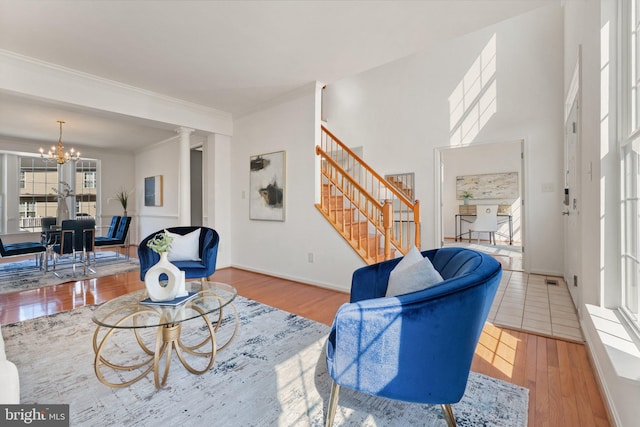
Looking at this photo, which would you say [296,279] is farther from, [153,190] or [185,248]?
[153,190]

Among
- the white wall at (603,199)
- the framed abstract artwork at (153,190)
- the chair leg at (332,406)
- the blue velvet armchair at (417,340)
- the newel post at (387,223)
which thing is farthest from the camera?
the framed abstract artwork at (153,190)

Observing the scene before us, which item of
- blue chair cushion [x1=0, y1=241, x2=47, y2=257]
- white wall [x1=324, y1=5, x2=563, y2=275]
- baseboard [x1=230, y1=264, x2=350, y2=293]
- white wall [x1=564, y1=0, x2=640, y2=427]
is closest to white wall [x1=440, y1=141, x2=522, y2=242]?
white wall [x1=324, y1=5, x2=563, y2=275]

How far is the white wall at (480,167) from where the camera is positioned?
6942 mm

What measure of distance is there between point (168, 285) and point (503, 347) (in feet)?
7.94

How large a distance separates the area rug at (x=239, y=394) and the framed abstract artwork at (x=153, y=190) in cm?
481

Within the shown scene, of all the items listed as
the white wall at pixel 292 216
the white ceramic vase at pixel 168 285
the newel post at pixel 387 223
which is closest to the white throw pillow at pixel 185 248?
the white wall at pixel 292 216

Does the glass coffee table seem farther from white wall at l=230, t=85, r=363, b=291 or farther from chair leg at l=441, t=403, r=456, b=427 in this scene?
white wall at l=230, t=85, r=363, b=291

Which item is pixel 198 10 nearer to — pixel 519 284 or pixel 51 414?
pixel 51 414

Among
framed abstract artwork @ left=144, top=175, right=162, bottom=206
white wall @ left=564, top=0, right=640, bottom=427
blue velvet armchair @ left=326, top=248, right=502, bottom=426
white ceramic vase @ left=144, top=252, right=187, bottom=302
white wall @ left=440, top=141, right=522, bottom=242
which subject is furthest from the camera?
white wall @ left=440, top=141, right=522, bottom=242

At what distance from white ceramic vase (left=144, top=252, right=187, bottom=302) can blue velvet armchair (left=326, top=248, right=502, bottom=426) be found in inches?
45.7

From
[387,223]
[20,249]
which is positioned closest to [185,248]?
[387,223]

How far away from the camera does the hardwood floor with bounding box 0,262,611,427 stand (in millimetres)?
1461

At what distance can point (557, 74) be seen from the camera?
4.04 metres

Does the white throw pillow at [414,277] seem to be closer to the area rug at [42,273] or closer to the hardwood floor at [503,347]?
the hardwood floor at [503,347]
